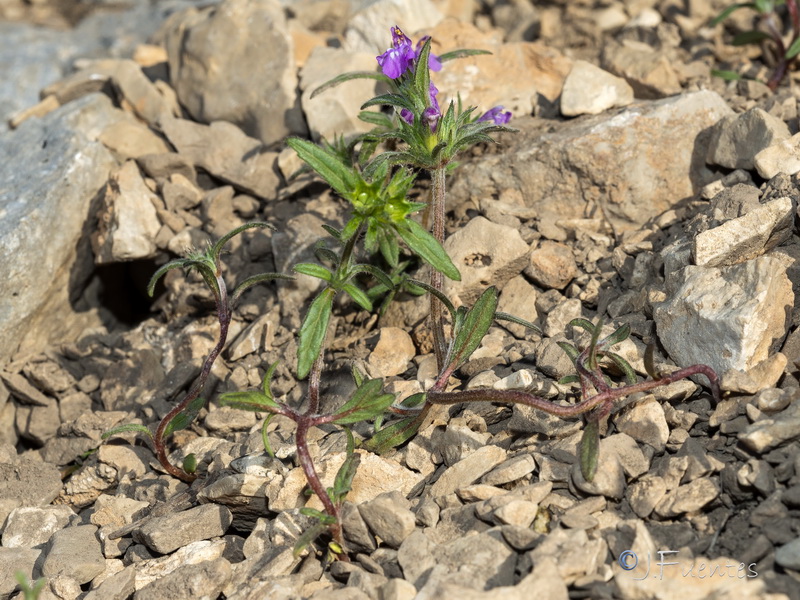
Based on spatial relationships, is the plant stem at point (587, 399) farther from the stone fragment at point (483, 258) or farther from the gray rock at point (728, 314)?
the stone fragment at point (483, 258)

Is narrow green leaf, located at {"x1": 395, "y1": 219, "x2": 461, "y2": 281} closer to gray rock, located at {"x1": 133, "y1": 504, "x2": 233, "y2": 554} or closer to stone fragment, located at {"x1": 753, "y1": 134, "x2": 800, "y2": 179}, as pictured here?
gray rock, located at {"x1": 133, "y1": 504, "x2": 233, "y2": 554}

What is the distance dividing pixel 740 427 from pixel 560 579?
3.50 feet

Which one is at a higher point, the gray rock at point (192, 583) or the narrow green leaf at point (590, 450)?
the narrow green leaf at point (590, 450)

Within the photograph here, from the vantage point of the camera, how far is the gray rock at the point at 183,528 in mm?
3619

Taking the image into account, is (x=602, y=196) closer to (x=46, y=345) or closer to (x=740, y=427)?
(x=740, y=427)

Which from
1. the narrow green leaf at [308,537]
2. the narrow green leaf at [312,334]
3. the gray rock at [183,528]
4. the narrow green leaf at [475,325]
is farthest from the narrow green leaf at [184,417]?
the narrow green leaf at [475,325]

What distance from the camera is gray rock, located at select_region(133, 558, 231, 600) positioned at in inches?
132

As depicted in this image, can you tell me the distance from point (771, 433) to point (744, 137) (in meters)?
1.92

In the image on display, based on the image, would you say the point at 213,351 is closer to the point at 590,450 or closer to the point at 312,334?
the point at 312,334

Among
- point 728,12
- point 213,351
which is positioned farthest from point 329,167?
point 728,12

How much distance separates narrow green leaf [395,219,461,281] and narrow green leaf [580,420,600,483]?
0.81 m

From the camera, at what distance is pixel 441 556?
3211 millimetres

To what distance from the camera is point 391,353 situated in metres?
4.38

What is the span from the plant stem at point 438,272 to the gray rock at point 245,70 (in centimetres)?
210
